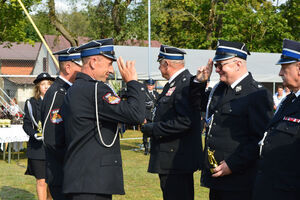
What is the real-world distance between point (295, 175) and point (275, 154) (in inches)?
9.0

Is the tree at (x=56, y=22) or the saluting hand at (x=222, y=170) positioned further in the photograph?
the tree at (x=56, y=22)

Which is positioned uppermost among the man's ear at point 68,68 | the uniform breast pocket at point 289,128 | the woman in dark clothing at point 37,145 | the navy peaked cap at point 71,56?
the navy peaked cap at point 71,56

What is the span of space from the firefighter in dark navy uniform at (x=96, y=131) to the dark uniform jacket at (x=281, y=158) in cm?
109

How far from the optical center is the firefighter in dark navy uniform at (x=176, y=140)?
4.72 m

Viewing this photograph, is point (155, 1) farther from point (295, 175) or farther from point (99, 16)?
point (295, 175)

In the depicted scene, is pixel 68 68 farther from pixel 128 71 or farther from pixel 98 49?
pixel 128 71

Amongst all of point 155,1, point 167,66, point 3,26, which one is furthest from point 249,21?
point 167,66

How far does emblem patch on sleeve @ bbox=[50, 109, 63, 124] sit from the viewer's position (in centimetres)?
417

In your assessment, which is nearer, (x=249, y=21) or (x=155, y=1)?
(x=155, y=1)

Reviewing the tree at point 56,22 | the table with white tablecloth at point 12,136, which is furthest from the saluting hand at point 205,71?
the tree at point 56,22

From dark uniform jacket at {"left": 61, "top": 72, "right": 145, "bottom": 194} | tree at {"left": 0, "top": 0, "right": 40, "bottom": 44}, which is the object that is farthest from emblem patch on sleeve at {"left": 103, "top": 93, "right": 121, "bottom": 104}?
tree at {"left": 0, "top": 0, "right": 40, "bottom": 44}

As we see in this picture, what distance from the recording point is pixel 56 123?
416 centimetres

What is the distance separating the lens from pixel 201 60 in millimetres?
22578

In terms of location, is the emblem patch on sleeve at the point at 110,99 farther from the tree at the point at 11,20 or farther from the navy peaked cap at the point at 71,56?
the tree at the point at 11,20
